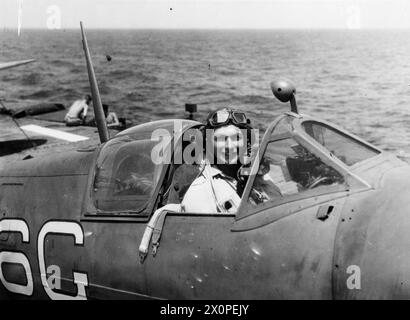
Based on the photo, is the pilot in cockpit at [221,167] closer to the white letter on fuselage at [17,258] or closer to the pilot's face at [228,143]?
the pilot's face at [228,143]

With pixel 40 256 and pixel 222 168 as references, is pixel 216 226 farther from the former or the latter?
pixel 40 256

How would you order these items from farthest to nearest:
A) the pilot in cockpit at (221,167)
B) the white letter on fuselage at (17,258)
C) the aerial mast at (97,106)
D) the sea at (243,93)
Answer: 1. the sea at (243,93)
2. the aerial mast at (97,106)
3. the white letter on fuselage at (17,258)
4. the pilot in cockpit at (221,167)

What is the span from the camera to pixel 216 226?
3.68 meters

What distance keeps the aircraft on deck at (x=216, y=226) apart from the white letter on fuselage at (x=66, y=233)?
0.03 feet

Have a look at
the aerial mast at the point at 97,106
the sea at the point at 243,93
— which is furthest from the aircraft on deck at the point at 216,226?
the sea at the point at 243,93

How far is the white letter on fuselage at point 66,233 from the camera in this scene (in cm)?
427

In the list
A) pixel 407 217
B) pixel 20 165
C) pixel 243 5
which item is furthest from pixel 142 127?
pixel 243 5

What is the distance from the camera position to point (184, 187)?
14.9 ft

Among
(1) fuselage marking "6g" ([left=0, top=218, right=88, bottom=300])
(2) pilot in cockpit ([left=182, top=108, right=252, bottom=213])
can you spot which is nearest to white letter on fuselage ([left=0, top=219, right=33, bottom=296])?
(1) fuselage marking "6g" ([left=0, top=218, right=88, bottom=300])

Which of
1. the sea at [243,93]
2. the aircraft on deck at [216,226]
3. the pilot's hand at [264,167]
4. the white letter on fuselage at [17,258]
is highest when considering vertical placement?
the pilot's hand at [264,167]

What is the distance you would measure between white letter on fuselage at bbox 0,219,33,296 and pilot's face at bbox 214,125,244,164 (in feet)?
6.35

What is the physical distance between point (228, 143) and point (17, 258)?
226cm
